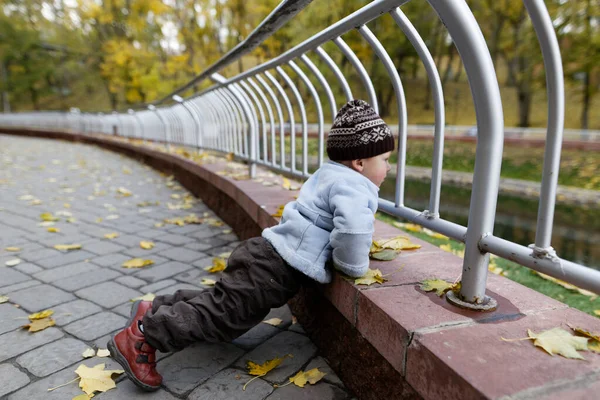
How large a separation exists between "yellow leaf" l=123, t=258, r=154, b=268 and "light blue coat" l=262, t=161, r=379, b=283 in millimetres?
1512

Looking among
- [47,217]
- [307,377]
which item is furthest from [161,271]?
[47,217]

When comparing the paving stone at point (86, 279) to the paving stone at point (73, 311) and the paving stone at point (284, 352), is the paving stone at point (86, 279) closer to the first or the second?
the paving stone at point (73, 311)

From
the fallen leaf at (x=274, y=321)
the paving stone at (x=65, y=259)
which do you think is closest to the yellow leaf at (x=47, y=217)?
the paving stone at (x=65, y=259)

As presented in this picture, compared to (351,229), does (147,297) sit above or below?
below

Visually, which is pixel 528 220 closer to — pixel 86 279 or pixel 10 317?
pixel 86 279

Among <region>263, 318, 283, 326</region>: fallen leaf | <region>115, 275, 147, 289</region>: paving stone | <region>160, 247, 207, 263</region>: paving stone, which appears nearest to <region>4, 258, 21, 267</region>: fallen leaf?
<region>115, 275, 147, 289</region>: paving stone

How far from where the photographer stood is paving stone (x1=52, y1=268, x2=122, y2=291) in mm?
2751

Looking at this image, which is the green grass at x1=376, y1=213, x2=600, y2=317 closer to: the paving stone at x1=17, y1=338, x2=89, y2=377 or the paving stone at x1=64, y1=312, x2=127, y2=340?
the paving stone at x1=64, y1=312, x2=127, y2=340

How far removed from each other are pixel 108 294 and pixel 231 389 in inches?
48.9

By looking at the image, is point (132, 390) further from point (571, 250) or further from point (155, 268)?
point (571, 250)

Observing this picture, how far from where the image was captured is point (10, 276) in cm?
287

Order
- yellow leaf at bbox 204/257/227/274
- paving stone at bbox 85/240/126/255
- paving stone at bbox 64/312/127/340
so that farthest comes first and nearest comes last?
paving stone at bbox 85/240/126/255 → yellow leaf at bbox 204/257/227/274 → paving stone at bbox 64/312/127/340

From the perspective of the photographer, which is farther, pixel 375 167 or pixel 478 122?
pixel 375 167

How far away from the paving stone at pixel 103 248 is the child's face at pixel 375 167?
2407mm
